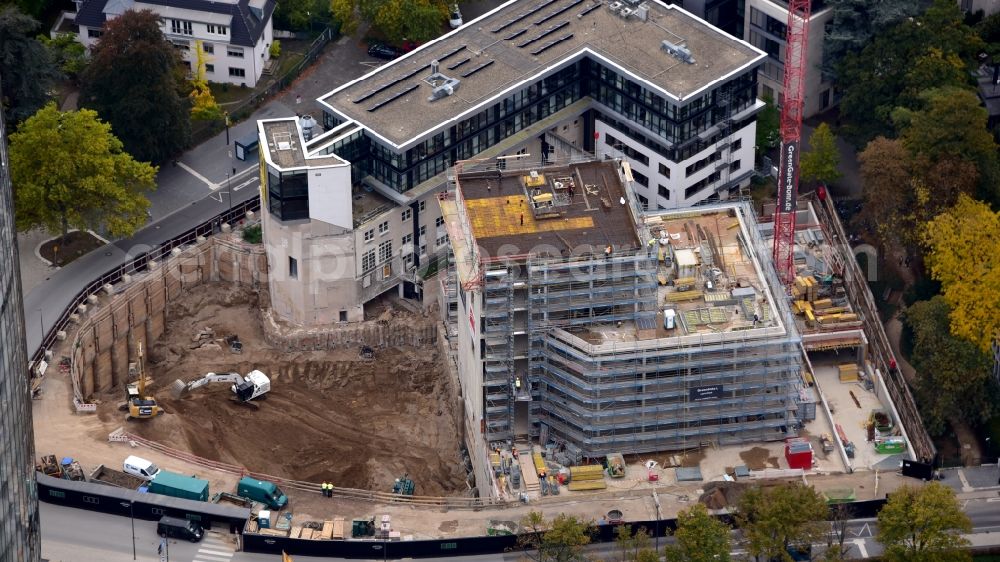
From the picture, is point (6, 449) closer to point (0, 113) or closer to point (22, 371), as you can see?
point (22, 371)

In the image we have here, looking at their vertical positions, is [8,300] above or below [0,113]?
below

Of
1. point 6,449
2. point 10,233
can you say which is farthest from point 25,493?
point 10,233

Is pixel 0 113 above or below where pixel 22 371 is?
above

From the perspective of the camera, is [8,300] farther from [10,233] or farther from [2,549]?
[2,549]

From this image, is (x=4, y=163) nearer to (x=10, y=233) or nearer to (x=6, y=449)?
(x=10, y=233)

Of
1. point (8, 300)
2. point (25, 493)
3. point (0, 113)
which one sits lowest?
point (25, 493)

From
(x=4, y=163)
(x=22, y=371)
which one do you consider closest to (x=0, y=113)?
(x=4, y=163)
